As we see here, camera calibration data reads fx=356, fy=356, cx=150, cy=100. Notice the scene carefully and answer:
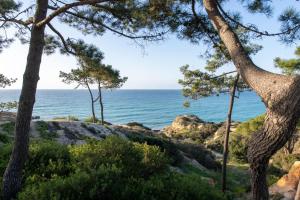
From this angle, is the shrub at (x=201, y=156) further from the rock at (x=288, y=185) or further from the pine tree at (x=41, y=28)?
the pine tree at (x=41, y=28)

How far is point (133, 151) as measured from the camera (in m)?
8.00

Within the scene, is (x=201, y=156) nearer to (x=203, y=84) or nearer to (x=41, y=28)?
(x=203, y=84)

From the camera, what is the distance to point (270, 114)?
4.12 m

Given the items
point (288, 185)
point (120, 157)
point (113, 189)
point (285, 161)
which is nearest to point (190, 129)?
point (285, 161)

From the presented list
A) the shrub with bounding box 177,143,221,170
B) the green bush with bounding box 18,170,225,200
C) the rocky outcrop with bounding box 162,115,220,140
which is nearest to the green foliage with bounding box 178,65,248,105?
the shrub with bounding box 177,143,221,170

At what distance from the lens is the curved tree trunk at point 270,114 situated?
3.93 meters

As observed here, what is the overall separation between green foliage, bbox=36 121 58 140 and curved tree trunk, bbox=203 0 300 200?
45.3ft

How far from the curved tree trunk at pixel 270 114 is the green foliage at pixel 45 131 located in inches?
544

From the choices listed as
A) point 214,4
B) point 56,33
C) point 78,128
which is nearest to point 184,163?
point 78,128

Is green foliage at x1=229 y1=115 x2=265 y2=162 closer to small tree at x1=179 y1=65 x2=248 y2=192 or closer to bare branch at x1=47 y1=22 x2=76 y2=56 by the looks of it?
small tree at x1=179 y1=65 x2=248 y2=192

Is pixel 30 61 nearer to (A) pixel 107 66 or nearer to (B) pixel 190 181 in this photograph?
(A) pixel 107 66

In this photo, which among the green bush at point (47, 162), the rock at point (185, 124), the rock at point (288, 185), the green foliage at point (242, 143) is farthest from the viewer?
the rock at point (185, 124)

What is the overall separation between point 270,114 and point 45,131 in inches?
600

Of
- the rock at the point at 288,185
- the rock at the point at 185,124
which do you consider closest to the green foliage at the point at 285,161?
the rock at the point at 288,185
